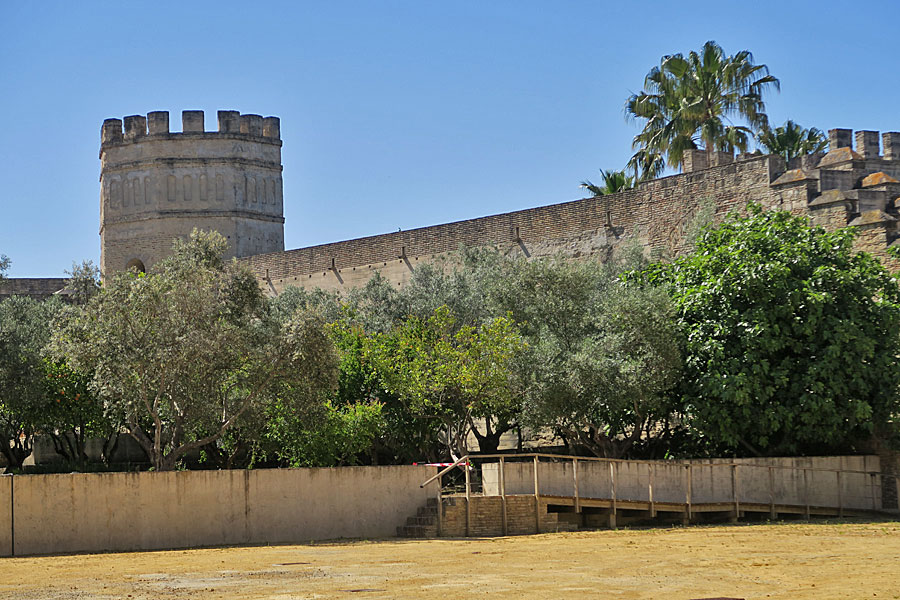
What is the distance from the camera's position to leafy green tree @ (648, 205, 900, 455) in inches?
835

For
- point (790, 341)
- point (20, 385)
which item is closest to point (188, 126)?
point (20, 385)

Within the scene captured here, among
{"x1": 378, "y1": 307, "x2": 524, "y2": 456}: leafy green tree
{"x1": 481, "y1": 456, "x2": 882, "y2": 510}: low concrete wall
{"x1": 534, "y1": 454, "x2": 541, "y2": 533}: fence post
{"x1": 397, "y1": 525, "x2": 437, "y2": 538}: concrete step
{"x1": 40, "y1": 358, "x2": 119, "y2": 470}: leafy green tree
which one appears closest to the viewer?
{"x1": 397, "y1": 525, "x2": 437, "y2": 538}: concrete step

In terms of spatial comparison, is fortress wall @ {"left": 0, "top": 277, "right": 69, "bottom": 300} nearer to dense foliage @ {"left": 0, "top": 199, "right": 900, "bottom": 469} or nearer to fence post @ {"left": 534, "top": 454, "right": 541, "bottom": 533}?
dense foliage @ {"left": 0, "top": 199, "right": 900, "bottom": 469}

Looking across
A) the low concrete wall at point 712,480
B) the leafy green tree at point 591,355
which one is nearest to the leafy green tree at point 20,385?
the low concrete wall at point 712,480

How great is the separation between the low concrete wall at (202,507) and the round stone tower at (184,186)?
85.2ft

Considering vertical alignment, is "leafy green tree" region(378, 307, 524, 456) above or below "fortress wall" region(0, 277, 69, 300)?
below

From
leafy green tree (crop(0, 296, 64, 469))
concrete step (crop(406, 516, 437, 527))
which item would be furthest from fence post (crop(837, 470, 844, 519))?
leafy green tree (crop(0, 296, 64, 469))

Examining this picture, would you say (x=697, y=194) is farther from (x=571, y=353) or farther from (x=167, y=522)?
(x=167, y=522)

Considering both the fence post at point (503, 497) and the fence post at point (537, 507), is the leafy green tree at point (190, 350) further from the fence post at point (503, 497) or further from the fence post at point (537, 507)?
the fence post at point (537, 507)

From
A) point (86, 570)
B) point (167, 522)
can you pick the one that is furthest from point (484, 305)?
point (86, 570)

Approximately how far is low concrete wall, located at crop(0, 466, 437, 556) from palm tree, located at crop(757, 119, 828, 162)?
76.8 feet

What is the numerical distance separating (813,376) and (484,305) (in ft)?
25.4

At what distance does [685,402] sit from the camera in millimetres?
21984

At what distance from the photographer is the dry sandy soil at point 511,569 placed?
38.8ft
